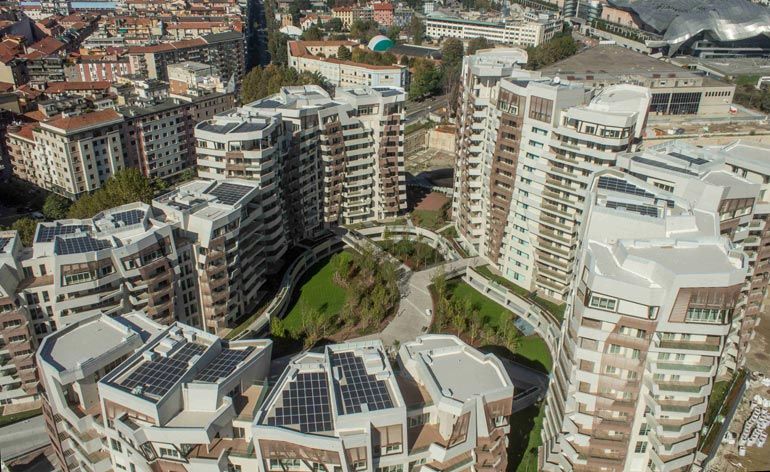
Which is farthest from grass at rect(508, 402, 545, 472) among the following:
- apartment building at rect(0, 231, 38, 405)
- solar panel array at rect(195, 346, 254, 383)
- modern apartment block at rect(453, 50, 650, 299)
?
apartment building at rect(0, 231, 38, 405)

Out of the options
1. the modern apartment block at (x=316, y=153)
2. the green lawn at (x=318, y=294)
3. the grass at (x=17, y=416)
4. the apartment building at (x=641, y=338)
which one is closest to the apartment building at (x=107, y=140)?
the modern apartment block at (x=316, y=153)

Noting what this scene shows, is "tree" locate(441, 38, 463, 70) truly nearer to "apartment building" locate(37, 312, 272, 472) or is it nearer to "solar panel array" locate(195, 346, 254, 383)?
"solar panel array" locate(195, 346, 254, 383)

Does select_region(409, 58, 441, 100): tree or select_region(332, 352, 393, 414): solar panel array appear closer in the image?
select_region(332, 352, 393, 414): solar panel array

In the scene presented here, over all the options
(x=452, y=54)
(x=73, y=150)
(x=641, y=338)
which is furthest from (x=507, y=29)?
(x=641, y=338)

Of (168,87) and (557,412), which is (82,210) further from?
(557,412)

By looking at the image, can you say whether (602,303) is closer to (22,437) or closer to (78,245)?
(78,245)
